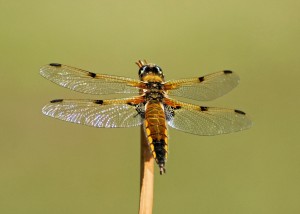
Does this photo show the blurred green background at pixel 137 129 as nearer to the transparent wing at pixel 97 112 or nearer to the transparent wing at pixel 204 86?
the transparent wing at pixel 204 86

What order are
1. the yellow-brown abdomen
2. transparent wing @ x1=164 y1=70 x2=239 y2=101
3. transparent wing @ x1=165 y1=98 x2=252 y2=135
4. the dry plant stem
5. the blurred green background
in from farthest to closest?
the blurred green background → transparent wing @ x1=164 y1=70 x2=239 y2=101 → transparent wing @ x1=165 y1=98 x2=252 y2=135 → the yellow-brown abdomen → the dry plant stem

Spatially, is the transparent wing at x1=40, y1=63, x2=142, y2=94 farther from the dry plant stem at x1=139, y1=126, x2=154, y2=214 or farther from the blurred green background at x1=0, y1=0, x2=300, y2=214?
the blurred green background at x1=0, y1=0, x2=300, y2=214

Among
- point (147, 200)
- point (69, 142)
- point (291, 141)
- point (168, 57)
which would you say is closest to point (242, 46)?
point (168, 57)

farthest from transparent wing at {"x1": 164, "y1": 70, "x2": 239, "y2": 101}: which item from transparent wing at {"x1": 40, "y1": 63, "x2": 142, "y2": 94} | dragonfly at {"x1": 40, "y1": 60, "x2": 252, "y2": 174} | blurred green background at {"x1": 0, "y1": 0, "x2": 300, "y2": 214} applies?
blurred green background at {"x1": 0, "y1": 0, "x2": 300, "y2": 214}

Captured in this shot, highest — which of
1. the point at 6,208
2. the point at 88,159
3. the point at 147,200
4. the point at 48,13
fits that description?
the point at 48,13

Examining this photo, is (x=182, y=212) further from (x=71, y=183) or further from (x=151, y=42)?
(x=151, y=42)

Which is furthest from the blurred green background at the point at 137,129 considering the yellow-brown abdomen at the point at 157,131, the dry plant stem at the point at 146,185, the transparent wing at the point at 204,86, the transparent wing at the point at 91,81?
the dry plant stem at the point at 146,185

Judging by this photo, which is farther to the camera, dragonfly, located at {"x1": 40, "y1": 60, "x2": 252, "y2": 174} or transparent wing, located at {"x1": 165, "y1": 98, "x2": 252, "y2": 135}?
transparent wing, located at {"x1": 165, "y1": 98, "x2": 252, "y2": 135}
